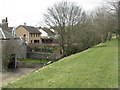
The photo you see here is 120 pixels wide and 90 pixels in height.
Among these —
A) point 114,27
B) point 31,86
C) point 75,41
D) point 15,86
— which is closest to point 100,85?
point 31,86

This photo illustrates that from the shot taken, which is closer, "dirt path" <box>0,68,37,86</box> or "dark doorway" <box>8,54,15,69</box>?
"dirt path" <box>0,68,37,86</box>

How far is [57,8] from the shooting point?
3575cm

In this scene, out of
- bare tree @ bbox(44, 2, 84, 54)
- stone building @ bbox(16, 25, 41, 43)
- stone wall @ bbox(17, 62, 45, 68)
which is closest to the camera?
stone wall @ bbox(17, 62, 45, 68)

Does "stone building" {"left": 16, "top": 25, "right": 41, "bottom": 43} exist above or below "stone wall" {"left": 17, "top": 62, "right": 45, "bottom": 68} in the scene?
above

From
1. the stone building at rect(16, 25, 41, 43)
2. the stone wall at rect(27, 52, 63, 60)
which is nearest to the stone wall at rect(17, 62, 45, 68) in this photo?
the stone wall at rect(27, 52, 63, 60)

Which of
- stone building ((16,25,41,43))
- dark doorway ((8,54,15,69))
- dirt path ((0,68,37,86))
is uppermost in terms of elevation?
stone building ((16,25,41,43))

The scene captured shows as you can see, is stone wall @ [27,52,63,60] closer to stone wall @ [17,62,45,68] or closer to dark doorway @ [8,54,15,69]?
stone wall @ [17,62,45,68]

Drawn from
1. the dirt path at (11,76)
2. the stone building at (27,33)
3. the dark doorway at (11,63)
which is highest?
the stone building at (27,33)

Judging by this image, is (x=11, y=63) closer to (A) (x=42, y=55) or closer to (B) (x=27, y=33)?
(A) (x=42, y=55)

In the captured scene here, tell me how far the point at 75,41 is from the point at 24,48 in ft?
37.4

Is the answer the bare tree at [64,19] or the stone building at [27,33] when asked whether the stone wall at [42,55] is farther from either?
the stone building at [27,33]

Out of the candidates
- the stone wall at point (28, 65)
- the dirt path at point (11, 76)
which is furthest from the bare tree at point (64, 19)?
the dirt path at point (11, 76)

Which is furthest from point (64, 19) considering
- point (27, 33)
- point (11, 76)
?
point (27, 33)

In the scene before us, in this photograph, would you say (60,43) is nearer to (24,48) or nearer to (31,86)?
(24,48)
